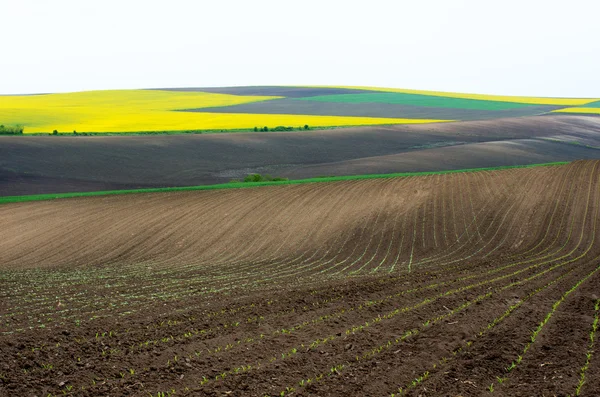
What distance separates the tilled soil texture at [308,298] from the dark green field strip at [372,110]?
69.5 meters

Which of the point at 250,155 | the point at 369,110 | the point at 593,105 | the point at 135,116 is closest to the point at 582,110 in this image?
the point at 593,105

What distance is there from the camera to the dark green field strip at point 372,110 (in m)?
100

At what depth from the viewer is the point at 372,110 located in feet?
351

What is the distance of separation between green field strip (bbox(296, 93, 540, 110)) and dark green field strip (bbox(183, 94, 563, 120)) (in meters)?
2.90

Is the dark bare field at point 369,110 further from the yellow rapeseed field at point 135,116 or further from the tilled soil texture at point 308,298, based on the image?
the tilled soil texture at point 308,298

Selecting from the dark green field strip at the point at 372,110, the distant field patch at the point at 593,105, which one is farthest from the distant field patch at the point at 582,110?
the distant field patch at the point at 593,105

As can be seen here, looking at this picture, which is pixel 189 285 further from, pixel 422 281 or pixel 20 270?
pixel 20 270

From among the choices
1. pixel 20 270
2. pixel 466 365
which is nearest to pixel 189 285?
pixel 20 270

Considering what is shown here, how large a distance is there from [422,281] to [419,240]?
866 cm

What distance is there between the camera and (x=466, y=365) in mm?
10125

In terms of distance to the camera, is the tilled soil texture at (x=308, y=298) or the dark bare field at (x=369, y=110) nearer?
the tilled soil texture at (x=308, y=298)

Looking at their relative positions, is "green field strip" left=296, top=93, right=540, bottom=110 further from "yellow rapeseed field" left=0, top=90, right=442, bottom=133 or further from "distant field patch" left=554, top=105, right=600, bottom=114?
"yellow rapeseed field" left=0, top=90, right=442, bottom=133

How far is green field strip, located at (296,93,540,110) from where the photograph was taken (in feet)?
396

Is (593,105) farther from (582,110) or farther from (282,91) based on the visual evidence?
(282,91)
